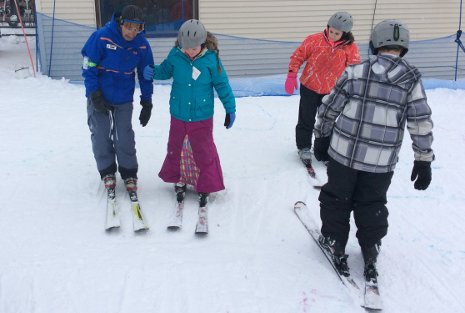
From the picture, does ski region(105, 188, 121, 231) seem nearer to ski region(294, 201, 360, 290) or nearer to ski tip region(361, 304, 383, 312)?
ski region(294, 201, 360, 290)

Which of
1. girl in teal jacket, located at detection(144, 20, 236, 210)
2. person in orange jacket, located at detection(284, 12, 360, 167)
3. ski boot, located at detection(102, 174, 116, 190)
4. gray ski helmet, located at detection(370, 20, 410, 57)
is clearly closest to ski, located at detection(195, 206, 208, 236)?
girl in teal jacket, located at detection(144, 20, 236, 210)

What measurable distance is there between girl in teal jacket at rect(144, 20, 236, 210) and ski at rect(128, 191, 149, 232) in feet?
1.17

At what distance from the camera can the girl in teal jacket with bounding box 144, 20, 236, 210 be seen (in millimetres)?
4156

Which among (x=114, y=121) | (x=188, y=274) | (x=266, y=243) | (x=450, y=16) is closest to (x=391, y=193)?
(x=266, y=243)

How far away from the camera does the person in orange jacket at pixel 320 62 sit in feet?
17.2

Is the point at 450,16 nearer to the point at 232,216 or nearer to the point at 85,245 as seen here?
the point at 232,216

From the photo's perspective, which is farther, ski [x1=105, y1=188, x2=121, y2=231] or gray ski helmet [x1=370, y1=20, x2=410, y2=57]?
ski [x1=105, y1=188, x2=121, y2=231]

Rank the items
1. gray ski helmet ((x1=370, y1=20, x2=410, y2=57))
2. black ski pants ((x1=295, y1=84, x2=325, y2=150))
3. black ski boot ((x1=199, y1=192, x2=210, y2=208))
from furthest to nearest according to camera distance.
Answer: black ski pants ((x1=295, y1=84, x2=325, y2=150)), black ski boot ((x1=199, y1=192, x2=210, y2=208)), gray ski helmet ((x1=370, y1=20, x2=410, y2=57))

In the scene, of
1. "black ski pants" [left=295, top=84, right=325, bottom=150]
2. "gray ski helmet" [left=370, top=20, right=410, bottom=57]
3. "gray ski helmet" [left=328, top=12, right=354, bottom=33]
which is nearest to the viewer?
"gray ski helmet" [left=370, top=20, right=410, bottom=57]

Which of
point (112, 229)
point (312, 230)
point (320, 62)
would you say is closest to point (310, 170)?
point (320, 62)

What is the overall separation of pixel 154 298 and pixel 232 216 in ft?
4.45

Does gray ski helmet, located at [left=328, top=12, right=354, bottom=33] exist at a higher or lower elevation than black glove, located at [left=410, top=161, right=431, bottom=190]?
higher

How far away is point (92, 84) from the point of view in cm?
419

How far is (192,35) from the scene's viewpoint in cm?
397
